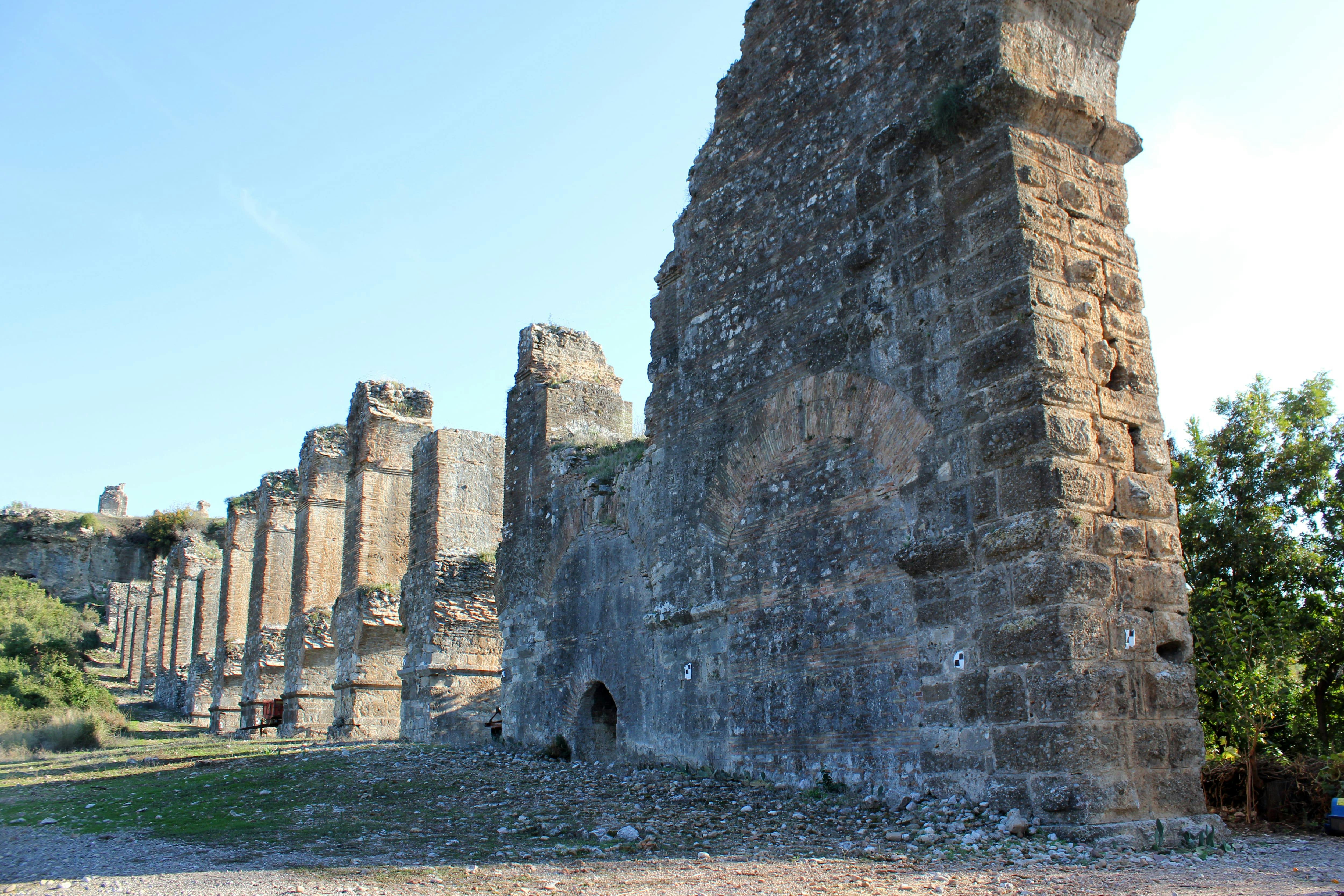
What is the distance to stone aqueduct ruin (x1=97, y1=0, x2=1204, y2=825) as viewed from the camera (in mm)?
5516

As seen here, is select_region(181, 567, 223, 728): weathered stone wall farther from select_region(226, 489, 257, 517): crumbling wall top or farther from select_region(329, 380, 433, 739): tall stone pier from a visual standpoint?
select_region(329, 380, 433, 739): tall stone pier

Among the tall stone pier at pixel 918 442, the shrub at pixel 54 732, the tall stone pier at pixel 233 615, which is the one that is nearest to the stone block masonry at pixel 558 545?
the tall stone pier at pixel 918 442

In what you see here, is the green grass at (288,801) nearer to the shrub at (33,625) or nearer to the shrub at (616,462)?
the shrub at (616,462)

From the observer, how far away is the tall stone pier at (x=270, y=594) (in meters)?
19.7

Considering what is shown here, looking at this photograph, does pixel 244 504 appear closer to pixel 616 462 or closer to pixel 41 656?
pixel 41 656

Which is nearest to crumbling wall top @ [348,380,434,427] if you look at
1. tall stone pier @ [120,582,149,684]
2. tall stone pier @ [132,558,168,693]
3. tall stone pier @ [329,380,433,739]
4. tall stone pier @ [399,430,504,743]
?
tall stone pier @ [329,380,433,739]

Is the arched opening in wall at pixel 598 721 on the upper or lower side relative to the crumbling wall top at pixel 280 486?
lower

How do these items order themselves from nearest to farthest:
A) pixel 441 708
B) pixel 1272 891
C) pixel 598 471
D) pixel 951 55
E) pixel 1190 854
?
pixel 1272 891
pixel 1190 854
pixel 951 55
pixel 598 471
pixel 441 708

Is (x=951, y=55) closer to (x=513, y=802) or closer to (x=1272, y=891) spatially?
(x=1272, y=891)

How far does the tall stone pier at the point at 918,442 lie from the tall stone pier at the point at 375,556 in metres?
7.14

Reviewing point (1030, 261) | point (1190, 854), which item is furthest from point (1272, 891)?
point (1030, 261)

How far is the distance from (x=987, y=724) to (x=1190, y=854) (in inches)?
44.5

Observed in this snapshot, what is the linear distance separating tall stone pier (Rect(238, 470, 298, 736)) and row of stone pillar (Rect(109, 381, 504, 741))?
3 cm

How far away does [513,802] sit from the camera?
23.2 feet
